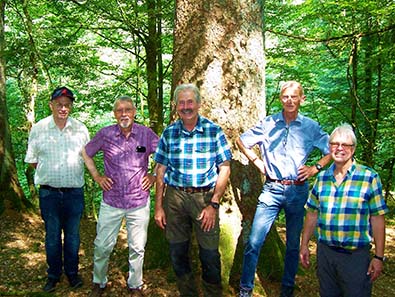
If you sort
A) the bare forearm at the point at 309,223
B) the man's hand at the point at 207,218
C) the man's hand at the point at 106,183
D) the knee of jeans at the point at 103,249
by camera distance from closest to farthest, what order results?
the bare forearm at the point at 309,223 → the man's hand at the point at 207,218 → the man's hand at the point at 106,183 → the knee of jeans at the point at 103,249

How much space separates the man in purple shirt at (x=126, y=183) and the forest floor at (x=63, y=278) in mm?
362

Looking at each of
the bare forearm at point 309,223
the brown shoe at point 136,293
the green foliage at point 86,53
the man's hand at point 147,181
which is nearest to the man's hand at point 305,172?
the bare forearm at point 309,223

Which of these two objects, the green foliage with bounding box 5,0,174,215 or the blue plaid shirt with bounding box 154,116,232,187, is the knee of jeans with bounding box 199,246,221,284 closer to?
the blue plaid shirt with bounding box 154,116,232,187

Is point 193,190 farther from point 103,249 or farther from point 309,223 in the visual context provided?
point 103,249

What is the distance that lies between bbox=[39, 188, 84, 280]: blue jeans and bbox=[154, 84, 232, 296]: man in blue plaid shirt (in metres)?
1.17

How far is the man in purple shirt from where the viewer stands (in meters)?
3.90

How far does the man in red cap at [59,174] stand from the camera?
425cm

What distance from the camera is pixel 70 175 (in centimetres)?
427

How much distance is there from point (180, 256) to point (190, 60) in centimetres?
201

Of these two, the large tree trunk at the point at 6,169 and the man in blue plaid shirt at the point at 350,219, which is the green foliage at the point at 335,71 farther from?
the large tree trunk at the point at 6,169

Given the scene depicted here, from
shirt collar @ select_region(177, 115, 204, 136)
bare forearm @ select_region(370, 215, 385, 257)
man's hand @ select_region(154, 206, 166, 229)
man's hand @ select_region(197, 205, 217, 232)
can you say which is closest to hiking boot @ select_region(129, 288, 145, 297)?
man's hand @ select_region(154, 206, 166, 229)

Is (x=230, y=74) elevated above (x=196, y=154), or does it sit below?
above

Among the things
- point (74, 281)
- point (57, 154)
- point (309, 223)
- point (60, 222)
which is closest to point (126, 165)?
point (57, 154)

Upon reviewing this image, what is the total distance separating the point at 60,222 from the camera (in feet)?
14.4
